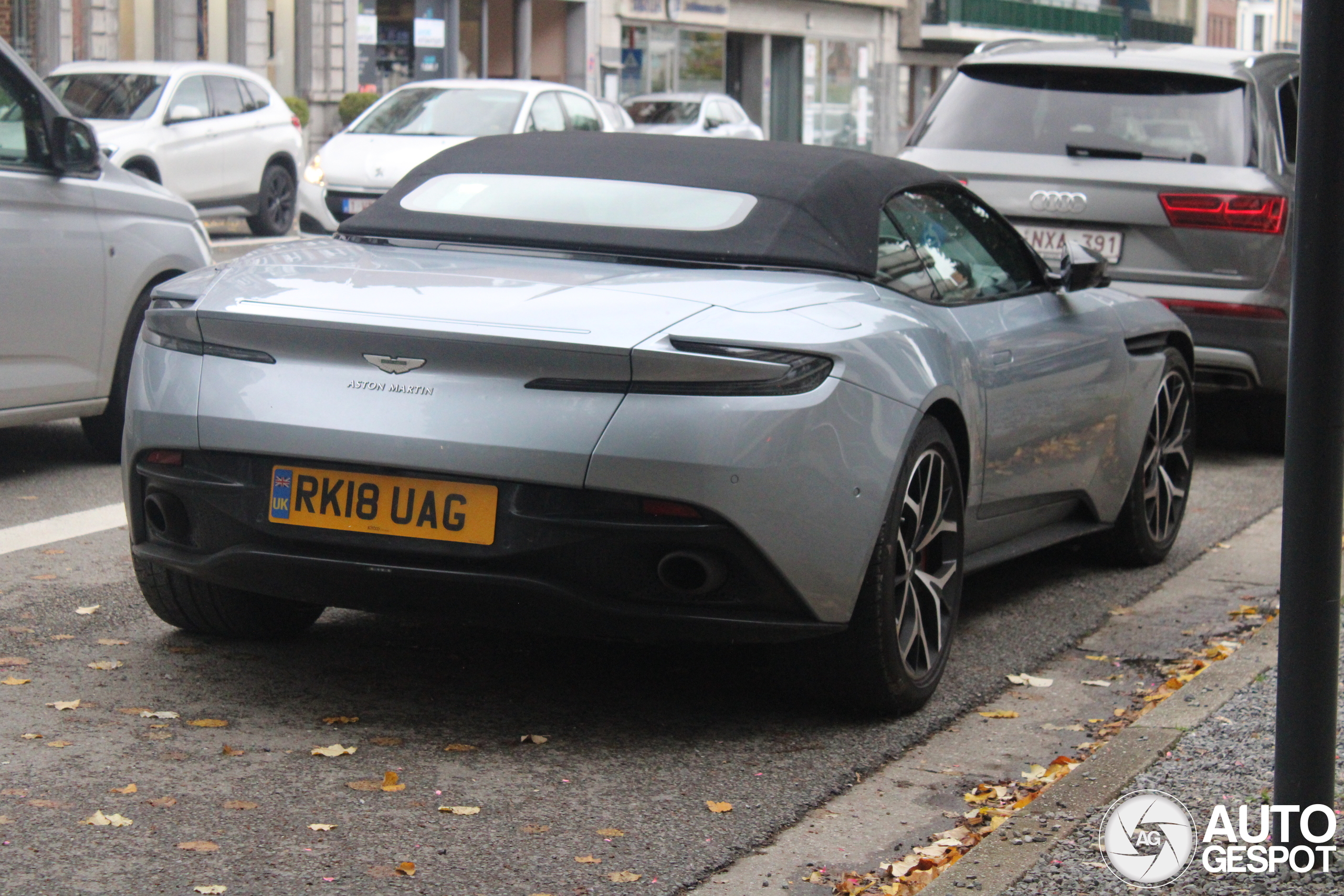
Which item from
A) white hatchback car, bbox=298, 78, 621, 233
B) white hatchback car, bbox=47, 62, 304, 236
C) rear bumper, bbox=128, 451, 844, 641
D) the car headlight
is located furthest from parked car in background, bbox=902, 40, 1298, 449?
white hatchback car, bbox=47, 62, 304, 236

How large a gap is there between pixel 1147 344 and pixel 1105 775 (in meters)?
2.69

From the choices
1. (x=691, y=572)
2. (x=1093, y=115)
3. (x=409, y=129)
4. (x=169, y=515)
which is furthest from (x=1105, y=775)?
(x=409, y=129)

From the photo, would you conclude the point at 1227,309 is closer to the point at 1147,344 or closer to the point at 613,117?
the point at 1147,344

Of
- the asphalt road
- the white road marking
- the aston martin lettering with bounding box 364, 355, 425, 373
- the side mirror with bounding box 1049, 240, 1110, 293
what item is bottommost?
the white road marking

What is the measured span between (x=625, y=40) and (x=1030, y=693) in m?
40.6

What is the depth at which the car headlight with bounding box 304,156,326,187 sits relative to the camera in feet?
61.9

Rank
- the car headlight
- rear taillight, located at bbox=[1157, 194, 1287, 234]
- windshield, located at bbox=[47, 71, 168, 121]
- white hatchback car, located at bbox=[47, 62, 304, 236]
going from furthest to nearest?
windshield, located at bbox=[47, 71, 168, 121] < white hatchback car, located at bbox=[47, 62, 304, 236] < the car headlight < rear taillight, located at bbox=[1157, 194, 1287, 234]

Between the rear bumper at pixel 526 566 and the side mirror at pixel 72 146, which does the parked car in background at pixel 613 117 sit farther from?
the rear bumper at pixel 526 566

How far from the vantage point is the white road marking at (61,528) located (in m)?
6.36

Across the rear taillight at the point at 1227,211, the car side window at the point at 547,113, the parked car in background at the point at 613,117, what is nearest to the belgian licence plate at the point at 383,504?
the rear taillight at the point at 1227,211

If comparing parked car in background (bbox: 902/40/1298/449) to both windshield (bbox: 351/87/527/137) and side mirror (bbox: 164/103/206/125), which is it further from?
side mirror (bbox: 164/103/206/125)

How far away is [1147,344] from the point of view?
21.3 feet

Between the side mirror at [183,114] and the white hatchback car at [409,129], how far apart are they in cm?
146

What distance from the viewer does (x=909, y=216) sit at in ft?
17.6
